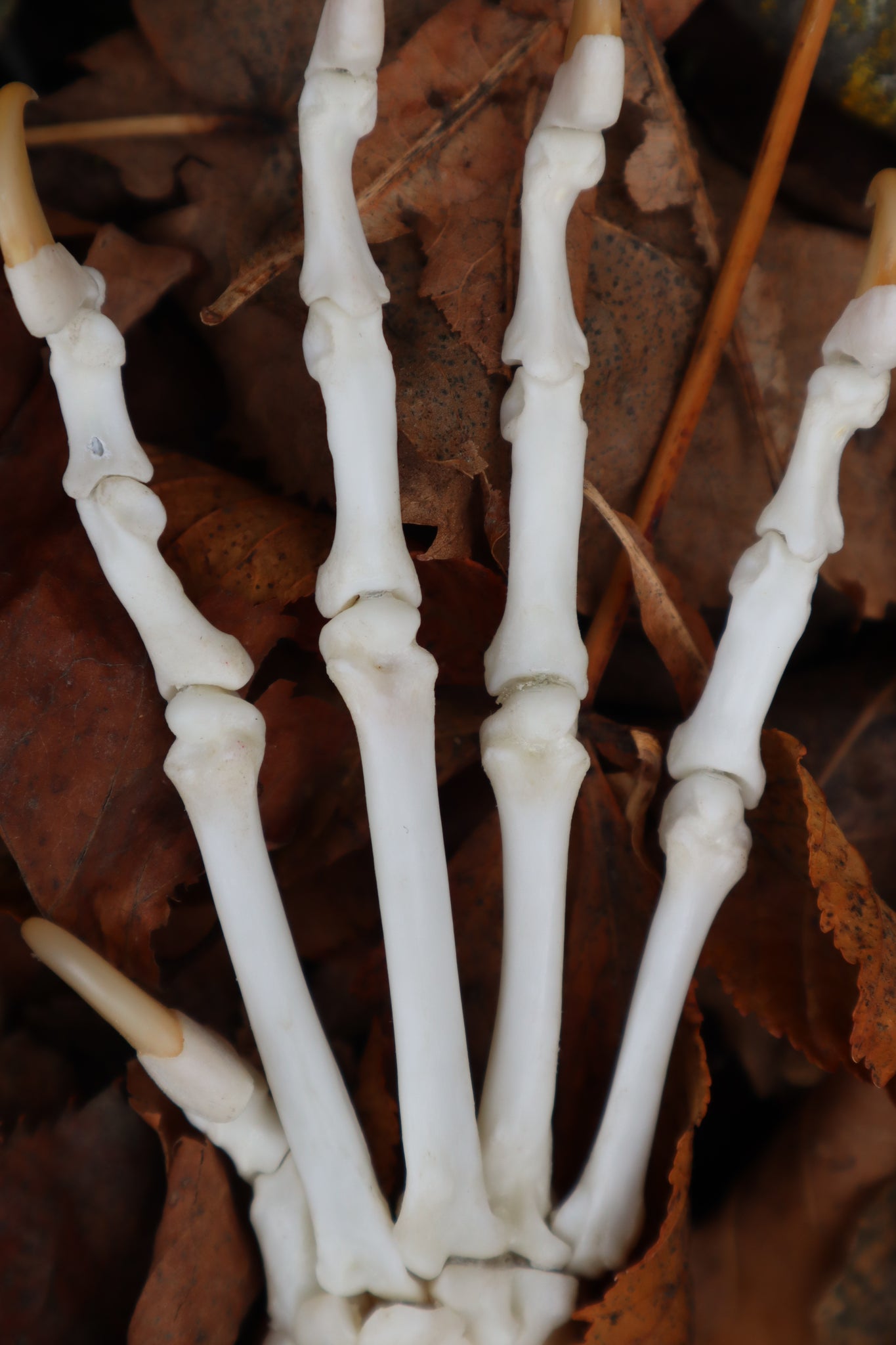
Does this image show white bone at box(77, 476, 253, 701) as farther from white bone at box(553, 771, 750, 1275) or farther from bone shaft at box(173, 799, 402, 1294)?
white bone at box(553, 771, 750, 1275)

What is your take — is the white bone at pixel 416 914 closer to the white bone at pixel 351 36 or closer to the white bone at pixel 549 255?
the white bone at pixel 549 255

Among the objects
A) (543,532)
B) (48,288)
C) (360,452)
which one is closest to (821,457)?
(543,532)

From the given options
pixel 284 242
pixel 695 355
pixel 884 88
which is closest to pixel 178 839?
pixel 284 242

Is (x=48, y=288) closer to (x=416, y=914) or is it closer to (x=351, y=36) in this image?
(x=351, y=36)

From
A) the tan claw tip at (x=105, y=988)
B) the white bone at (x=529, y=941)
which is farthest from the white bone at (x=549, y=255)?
the tan claw tip at (x=105, y=988)

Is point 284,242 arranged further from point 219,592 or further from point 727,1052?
point 727,1052
